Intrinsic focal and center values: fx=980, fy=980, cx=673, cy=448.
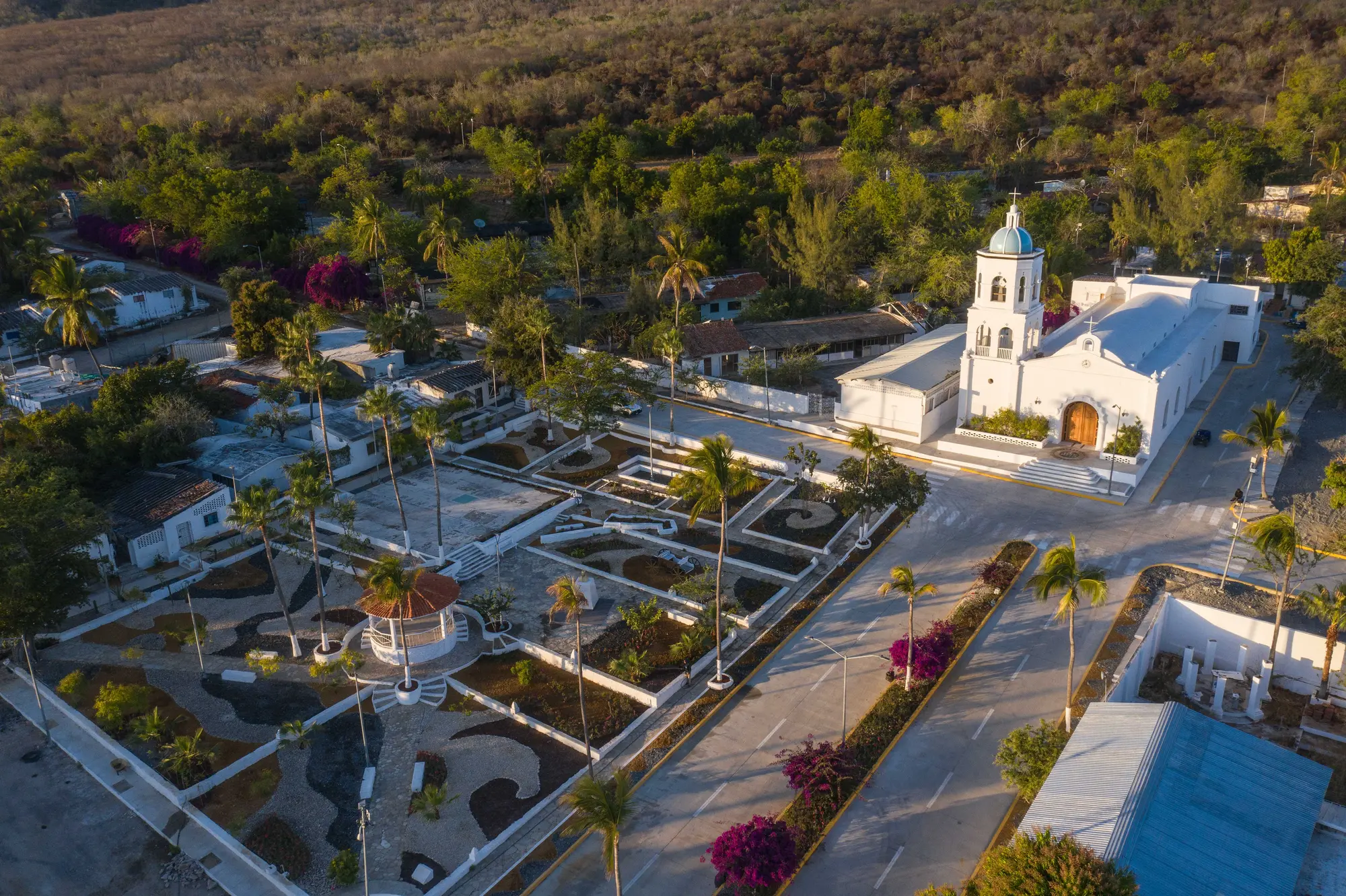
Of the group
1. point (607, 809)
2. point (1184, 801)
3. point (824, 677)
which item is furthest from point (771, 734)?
point (1184, 801)

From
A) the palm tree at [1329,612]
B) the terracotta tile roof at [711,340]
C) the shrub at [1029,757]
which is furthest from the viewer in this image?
the terracotta tile roof at [711,340]

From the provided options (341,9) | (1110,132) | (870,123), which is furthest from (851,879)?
(341,9)

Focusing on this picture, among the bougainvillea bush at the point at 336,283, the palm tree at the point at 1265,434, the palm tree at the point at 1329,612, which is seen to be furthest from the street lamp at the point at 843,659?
the bougainvillea bush at the point at 336,283

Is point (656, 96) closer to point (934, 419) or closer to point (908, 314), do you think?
point (908, 314)

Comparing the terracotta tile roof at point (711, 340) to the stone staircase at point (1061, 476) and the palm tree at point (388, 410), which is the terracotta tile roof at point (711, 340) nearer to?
the stone staircase at point (1061, 476)

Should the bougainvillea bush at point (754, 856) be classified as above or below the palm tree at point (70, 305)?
below

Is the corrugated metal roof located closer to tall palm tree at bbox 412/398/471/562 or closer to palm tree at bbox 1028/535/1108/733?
palm tree at bbox 1028/535/1108/733
